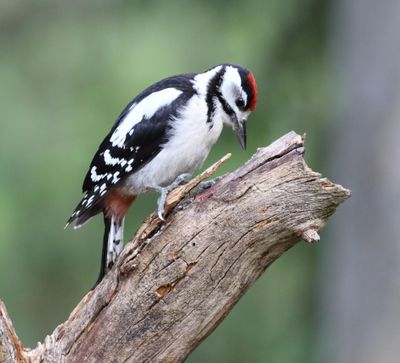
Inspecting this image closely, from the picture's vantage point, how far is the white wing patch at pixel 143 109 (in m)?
4.82

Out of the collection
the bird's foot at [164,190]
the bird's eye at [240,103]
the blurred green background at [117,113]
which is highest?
the blurred green background at [117,113]

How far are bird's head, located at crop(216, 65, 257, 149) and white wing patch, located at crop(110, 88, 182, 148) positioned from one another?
23 centimetres

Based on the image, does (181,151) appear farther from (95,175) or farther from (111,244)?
(111,244)

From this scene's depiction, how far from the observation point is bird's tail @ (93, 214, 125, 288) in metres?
4.76

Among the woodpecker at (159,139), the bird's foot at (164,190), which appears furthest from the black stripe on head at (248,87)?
the bird's foot at (164,190)

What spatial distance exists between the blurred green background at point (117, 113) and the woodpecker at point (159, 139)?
2.66 meters

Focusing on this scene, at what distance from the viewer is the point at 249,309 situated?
8.91 m

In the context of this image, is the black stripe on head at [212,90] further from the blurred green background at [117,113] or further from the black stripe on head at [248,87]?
the blurred green background at [117,113]

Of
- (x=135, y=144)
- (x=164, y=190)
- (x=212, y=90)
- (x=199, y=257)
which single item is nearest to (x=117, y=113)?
(x=212, y=90)

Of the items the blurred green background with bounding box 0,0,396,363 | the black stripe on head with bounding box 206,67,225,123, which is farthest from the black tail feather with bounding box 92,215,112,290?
the blurred green background with bounding box 0,0,396,363

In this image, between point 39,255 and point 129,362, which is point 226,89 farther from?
point 39,255

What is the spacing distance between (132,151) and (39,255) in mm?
4221

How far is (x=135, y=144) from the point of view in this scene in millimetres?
4797

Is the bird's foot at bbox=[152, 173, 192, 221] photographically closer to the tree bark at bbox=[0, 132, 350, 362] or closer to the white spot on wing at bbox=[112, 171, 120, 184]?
the tree bark at bbox=[0, 132, 350, 362]
